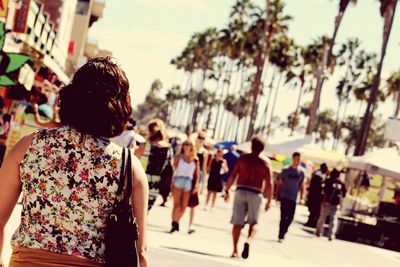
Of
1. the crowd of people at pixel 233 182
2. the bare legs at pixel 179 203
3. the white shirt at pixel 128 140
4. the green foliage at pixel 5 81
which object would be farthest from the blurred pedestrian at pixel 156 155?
the green foliage at pixel 5 81

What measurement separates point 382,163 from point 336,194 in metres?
3.26

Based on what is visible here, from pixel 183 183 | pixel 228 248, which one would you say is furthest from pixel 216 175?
pixel 228 248

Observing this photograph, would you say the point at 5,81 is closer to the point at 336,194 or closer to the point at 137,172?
the point at 336,194

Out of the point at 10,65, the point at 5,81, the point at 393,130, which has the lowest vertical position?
the point at 5,81

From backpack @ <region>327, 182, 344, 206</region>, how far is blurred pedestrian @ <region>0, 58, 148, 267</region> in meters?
14.6

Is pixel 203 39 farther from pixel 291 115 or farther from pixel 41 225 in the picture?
pixel 41 225

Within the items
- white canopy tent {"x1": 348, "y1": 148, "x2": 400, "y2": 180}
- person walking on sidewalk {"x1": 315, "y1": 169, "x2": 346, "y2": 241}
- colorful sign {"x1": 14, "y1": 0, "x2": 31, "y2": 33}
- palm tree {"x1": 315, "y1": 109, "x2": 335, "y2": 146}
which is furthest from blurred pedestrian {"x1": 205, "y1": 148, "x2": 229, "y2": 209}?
palm tree {"x1": 315, "y1": 109, "x2": 335, "y2": 146}

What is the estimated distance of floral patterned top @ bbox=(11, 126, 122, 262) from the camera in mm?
2938

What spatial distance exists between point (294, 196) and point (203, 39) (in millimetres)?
85520

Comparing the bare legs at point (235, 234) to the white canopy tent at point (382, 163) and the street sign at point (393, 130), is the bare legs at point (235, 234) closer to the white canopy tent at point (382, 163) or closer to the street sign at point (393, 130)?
the white canopy tent at point (382, 163)

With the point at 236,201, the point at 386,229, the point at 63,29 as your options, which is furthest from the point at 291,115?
the point at 236,201

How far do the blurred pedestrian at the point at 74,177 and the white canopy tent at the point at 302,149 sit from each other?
2539cm

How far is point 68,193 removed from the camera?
2957 millimetres

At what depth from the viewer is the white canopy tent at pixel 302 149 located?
2839cm
